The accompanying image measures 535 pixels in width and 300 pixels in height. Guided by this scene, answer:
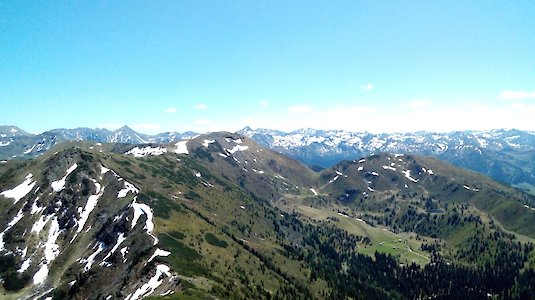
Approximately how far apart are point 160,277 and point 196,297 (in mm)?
30416

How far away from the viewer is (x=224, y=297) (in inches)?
→ 6727

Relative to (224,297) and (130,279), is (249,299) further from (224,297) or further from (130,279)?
(130,279)

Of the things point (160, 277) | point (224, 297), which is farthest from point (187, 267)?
point (224, 297)

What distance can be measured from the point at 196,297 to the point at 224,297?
1941cm

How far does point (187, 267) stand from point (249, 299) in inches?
1244

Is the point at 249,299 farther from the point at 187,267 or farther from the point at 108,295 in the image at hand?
the point at 108,295

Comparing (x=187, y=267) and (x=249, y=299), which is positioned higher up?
(x=187, y=267)

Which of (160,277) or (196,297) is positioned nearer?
(196,297)

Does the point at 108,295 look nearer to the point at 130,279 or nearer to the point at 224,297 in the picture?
the point at 130,279

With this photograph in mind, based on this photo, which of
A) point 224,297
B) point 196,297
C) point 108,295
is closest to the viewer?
point 196,297

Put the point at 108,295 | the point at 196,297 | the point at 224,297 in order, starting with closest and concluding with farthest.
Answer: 1. the point at 196,297
2. the point at 224,297
3. the point at 108,295

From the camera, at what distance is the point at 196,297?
15438cm

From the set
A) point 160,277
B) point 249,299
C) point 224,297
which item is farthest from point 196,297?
point 249,299

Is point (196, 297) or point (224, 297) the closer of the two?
point (196, 297)
